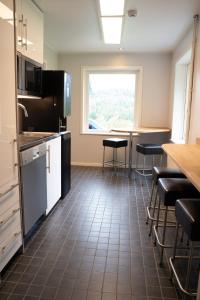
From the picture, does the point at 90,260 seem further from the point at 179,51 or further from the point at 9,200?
the point at 179,51

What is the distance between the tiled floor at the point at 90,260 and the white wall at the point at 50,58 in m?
2.67

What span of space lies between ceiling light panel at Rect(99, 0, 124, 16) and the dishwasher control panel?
1641 mm

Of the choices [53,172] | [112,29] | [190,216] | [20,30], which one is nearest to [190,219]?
[190,216]

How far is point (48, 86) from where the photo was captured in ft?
10.6

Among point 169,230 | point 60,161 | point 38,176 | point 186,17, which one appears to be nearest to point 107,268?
point 169,230

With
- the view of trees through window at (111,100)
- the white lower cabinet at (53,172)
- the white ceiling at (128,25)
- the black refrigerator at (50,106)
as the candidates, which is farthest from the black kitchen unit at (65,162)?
the view of trees through window at (111,100)

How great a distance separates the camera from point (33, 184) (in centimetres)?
235

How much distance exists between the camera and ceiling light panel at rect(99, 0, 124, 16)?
2588 mm

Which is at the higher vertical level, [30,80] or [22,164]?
[30,80]

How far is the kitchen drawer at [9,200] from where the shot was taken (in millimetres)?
1735

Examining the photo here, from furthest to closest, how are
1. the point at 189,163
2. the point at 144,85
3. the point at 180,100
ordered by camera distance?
the point at 144,85 → the point at 180,100 → the point at 189,163

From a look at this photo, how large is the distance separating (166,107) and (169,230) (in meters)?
3.15

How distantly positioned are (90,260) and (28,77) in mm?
1989

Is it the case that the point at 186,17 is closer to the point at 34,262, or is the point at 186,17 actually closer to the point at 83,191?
the point at 83,191
